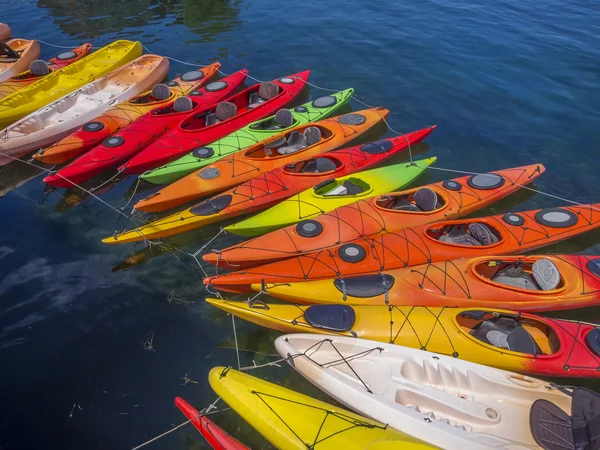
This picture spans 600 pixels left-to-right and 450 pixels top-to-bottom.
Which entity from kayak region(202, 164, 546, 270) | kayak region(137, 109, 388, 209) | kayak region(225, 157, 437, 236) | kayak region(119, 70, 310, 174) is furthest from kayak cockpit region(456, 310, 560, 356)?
kayak region(119, 70, 310, 174)

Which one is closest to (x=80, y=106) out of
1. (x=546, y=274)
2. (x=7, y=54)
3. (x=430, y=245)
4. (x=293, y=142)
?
(x=7, y=54)

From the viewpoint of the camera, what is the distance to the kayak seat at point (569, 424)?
4.92 meters

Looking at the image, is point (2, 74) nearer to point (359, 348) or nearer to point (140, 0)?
point (140, 0)

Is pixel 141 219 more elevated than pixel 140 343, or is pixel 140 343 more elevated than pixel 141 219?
pixel 141 219

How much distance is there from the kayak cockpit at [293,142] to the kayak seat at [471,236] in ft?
12.7

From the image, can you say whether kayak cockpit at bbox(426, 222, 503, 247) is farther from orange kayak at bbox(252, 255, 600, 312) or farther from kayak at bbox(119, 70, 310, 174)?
kayak at bbox(119, 70, 310, 174)

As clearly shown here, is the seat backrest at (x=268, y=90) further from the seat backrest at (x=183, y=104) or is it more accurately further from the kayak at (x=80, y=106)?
the kayak at (x=80, y=106)

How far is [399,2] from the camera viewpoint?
19.6 metres

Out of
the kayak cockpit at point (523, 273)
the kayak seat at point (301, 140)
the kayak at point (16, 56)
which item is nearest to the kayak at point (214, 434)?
the kayak cockpit at point (523, 273)

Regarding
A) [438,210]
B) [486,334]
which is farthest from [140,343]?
[438,210]

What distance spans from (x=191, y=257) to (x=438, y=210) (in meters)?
4.91

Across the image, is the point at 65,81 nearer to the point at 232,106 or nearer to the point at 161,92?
the point at 161,92

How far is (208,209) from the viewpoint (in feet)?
27.4

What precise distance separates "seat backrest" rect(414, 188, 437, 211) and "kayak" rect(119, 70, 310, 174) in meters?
4.98
